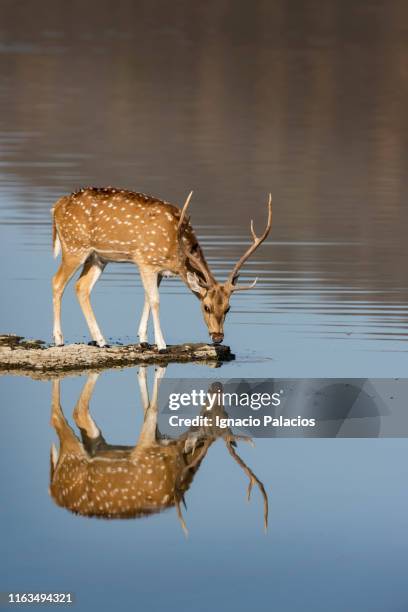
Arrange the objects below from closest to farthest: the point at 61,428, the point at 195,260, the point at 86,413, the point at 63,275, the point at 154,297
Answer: the point at 61,428 → the point at 86,413 → the point at 154,297 → the point at 195,260 → the point at 63,275

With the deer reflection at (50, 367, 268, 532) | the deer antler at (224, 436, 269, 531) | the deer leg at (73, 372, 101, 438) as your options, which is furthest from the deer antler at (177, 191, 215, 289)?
the deer antler at (224, 436, 269, 531)

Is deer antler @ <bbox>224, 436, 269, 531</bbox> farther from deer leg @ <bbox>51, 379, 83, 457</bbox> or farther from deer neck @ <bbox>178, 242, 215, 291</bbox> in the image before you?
deer neck @ <bbox>178, 242, 215, 291</bbox>

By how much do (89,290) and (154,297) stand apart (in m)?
0.68

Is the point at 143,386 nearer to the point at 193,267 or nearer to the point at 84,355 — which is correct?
the point at 84,355

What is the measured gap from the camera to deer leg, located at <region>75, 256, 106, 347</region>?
17203 millimetres

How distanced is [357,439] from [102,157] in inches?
957

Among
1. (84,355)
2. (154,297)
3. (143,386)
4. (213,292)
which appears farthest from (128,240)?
(143,386)

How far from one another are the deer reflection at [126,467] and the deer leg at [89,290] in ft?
8.58

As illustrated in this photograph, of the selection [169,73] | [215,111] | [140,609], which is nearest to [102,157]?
[215,111]

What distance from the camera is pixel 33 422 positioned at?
14.1 m

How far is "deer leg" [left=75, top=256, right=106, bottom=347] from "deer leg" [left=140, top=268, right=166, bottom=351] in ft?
1.65

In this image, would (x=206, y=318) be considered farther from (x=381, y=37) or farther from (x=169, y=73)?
(x=381, y=37)

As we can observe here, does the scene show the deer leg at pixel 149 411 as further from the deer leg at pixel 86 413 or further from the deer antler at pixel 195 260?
the deer antler at pixel 195 260

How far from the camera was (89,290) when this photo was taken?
690 inches
